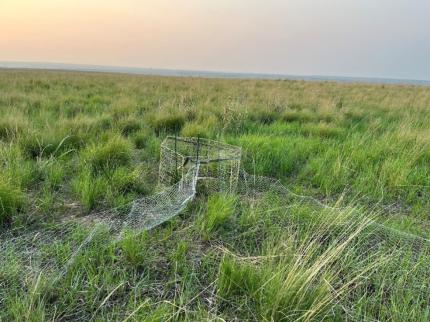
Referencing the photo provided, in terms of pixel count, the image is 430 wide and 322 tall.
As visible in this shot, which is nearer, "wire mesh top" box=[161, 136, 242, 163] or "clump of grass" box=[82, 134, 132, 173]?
"clump of grass" box=[82, 134, 132, 173]

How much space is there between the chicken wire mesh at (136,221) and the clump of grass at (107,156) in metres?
0.61

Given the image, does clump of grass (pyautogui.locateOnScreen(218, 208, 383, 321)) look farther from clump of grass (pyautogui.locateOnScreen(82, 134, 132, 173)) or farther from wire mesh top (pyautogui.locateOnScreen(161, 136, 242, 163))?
clump of grass (pyautogui.locateOnScreen(82, 134, 132, 173))

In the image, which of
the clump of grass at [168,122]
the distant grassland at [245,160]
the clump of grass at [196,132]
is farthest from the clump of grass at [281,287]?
the clump of grass at [168,122]

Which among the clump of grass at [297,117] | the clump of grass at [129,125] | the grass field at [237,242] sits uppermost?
the clump of grass at [297,117]

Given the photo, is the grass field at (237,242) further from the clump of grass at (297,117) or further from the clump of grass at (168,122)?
the clump of grass at (297,117)

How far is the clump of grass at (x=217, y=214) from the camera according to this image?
7.70ft

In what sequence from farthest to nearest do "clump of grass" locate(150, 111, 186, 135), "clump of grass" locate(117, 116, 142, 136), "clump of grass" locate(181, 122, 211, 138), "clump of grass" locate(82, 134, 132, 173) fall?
"clump of grass" locate(150, 111, 186, 135), "clump of grass" locate(117, 116, 142, 136), "clump of grass" locate(181, 122, 211, 138), "clump of grass" locate(82, 134, 132, 173)

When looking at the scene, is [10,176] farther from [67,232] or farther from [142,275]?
[142,275]

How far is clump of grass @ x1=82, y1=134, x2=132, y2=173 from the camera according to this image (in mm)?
3471

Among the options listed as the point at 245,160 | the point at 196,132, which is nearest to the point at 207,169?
the point at 245,160

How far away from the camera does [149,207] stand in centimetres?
261

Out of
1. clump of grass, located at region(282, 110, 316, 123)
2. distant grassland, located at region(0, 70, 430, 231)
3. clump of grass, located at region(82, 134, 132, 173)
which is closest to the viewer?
distant grassland, located at region(0, 70, 430, 231)

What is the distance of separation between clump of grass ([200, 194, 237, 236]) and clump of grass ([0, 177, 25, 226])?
1.47m

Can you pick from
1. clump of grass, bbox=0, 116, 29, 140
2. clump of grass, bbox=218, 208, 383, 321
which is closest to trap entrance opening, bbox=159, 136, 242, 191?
clump of grass, bbox=218, 208, 383, 321
